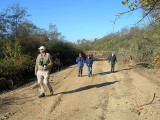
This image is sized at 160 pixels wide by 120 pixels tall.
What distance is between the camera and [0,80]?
541 inches

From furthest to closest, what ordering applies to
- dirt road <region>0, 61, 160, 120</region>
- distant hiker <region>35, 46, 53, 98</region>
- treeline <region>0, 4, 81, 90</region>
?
treeline <region>0, 4, 81, 90</region> → distant hiker <region>35, 46, 53, 98</region> → dirt road <region>0, 61, 160, 120</region>

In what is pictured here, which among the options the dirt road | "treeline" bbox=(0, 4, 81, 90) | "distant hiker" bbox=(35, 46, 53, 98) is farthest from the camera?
"treeline" bbox=(0, 4, 81, 90)

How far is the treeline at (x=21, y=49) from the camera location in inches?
598

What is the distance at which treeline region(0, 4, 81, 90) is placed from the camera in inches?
598

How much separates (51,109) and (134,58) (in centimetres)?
1732

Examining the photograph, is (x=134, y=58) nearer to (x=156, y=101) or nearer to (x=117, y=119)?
(x=156, y=101)

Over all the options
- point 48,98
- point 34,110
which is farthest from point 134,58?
point 34,110

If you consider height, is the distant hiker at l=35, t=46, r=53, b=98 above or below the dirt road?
above

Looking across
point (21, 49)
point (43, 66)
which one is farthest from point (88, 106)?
point (21, 49)

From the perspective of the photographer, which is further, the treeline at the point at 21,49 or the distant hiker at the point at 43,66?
the treeline at the point at 21,49

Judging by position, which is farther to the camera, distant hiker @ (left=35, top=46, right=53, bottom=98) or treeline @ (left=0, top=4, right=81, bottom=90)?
treeline @ (left=0, top=4, right=81, bottom=90)

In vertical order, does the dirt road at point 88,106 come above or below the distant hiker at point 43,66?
below

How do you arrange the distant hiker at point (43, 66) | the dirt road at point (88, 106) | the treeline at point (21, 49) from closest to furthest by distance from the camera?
the dirt road at point (88, 106)
the distant hiker at point (43, 66)
the treeline at point (21, 49)

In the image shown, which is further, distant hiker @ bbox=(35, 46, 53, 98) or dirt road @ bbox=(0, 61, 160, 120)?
distant hiker @ bbox=(35, 46, 53, 98)
